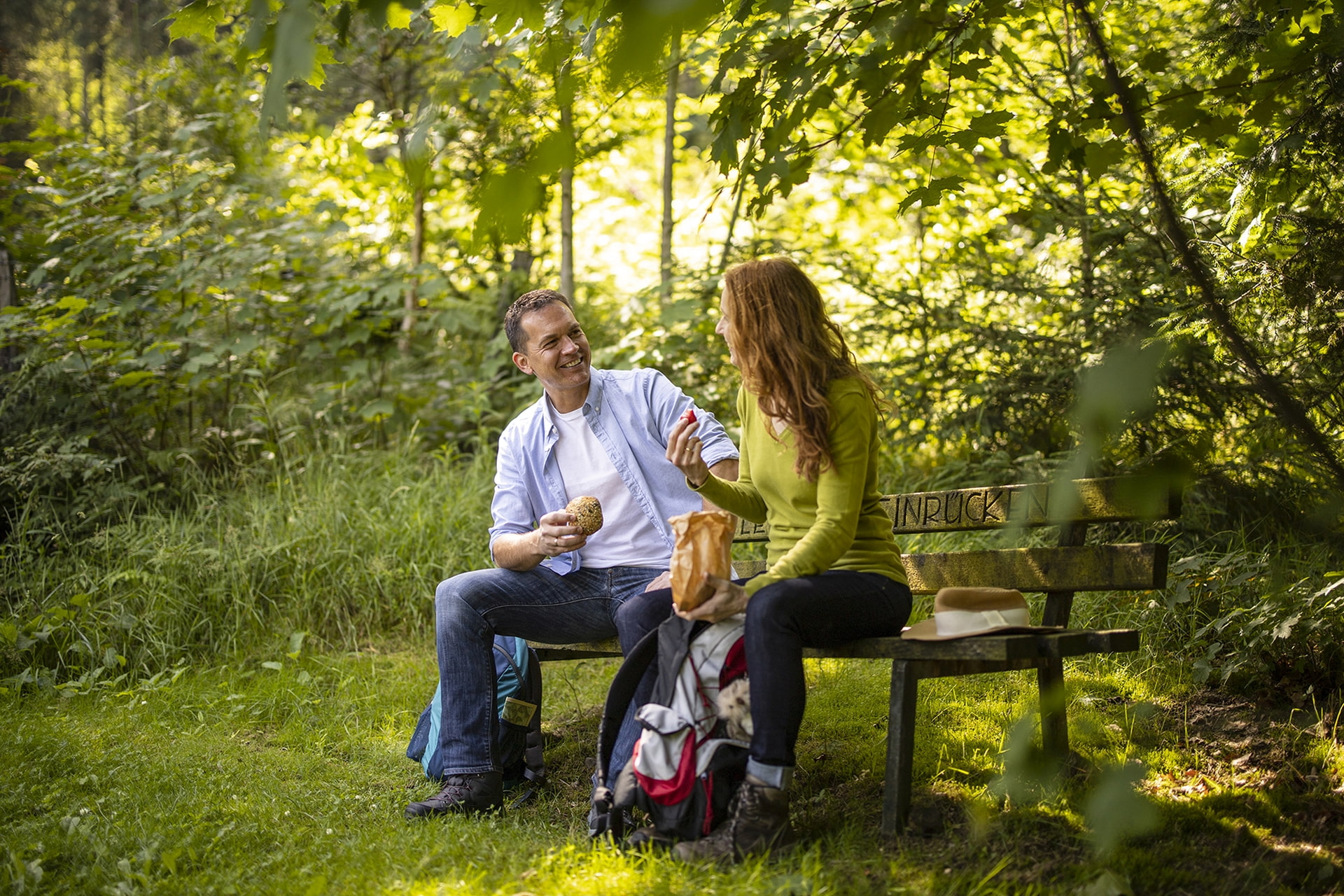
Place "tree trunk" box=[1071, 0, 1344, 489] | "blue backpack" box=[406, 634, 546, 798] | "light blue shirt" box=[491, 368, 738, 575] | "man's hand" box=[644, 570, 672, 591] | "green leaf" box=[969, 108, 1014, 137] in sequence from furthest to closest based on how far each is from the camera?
"light blue shirt" box=[491, 368, 738, 575] → "blue backpack" box=[406, 634, 546, 798] → "man's hand" box=[644, 570, 672, 591] → "green leaf" box=[969, 108, 1014, 137] → "tree trunk" box=[1071, 0, 1344, 489]

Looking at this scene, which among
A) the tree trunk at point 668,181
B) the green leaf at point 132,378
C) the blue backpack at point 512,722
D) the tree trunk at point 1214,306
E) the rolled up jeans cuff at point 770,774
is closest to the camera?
the tree trunk at point 1214,306

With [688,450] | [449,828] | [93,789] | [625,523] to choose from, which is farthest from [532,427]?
[93,789]

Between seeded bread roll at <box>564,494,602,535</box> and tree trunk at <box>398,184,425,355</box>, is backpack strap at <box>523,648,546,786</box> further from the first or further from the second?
tree trunk at <box>398,184,425,355</box>

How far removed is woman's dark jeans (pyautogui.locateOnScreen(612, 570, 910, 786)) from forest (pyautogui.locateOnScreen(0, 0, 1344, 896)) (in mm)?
295

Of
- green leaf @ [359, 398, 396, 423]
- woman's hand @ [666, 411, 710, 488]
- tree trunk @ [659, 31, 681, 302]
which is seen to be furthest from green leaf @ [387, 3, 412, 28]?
green leaf @ [359, 398, 396, 423]

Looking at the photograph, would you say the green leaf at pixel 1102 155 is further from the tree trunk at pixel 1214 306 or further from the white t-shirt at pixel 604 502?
the white t-shirt at pixel 604 502

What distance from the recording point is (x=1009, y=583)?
314cm

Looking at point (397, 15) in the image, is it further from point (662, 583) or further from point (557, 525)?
point (662, 583)

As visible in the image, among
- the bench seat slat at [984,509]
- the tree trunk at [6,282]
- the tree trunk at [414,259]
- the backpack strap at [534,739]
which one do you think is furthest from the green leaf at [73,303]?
the bench seat slat at [984,509]

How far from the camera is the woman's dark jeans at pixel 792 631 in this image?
254 cm

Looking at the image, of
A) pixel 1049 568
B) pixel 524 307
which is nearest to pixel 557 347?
pixel 524 307

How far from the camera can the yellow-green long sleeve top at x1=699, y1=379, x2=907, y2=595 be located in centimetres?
268

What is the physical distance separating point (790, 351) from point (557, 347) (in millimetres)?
1062

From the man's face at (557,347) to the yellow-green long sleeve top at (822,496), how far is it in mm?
753
